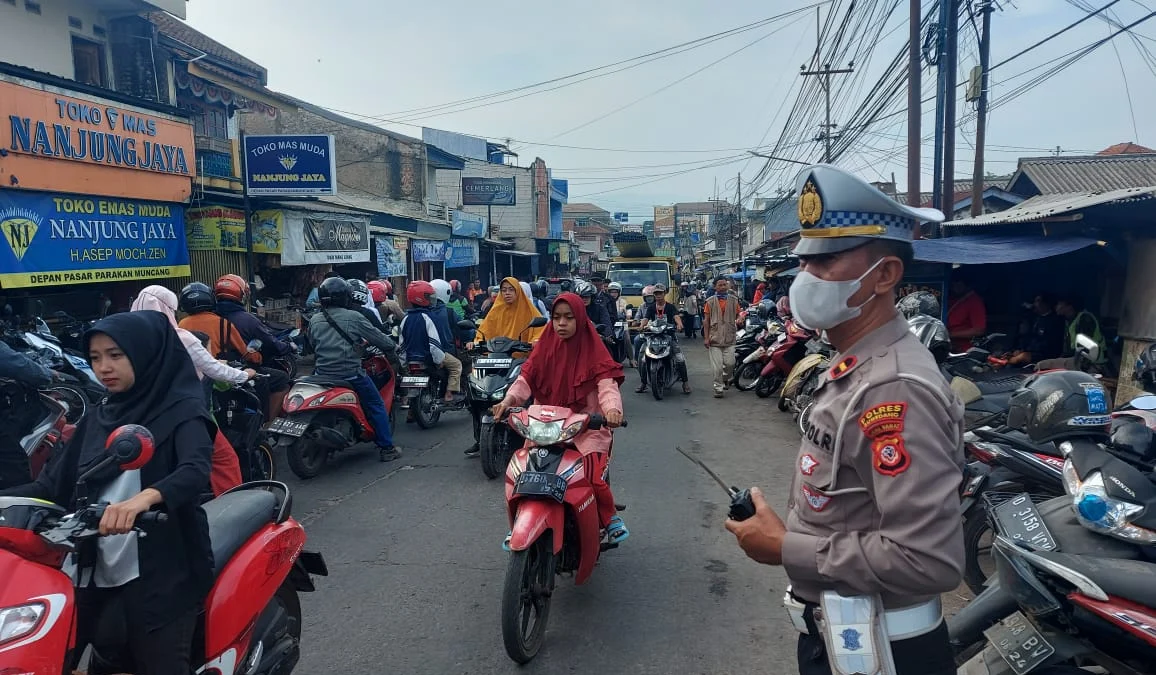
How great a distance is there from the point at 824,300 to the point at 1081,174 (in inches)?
661

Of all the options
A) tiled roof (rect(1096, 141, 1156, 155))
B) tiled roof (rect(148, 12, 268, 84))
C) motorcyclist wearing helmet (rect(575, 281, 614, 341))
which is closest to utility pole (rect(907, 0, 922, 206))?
motorcyclist wearing helmet (rect(575, 281, 614, 341))

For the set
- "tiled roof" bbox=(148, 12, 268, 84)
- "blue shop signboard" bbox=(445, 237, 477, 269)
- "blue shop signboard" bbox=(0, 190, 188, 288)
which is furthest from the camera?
"blue shop signboard" bbox=(445, 237, 477, 269)

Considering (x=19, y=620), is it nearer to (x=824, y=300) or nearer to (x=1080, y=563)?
(x=824, y=300)

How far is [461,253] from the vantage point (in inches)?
955

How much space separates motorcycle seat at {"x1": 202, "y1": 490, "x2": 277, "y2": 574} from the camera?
2.63 m

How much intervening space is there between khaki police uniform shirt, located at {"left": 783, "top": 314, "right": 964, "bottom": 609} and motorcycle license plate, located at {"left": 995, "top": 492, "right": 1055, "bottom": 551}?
1306 millimetres

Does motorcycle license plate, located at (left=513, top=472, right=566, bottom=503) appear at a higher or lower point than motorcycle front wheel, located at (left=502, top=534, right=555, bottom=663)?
higher

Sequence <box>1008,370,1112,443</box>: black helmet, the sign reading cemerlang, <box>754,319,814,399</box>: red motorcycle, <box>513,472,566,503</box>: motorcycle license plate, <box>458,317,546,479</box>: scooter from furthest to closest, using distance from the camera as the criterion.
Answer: the sign reading cemerlang
<box>754,319,814,399</box>: red motorcycle
<box>458,317,546,479</box>: scooter
<box>513,472,566,503</box>: motorcycle license plate
<box>1008,370,1112,443</box>: black helmet

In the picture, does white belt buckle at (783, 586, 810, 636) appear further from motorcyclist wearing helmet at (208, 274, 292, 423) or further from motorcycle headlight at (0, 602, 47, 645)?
motorcyclist wearing helmet at (208, 274, 292, 423)

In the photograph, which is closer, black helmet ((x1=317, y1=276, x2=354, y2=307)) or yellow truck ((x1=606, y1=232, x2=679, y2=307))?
black helmet ((x1=317, y1=276, x2=354, y2=307))

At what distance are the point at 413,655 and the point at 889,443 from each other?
9.10 feet

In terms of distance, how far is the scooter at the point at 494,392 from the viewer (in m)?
6.43

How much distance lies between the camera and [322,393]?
6395mm

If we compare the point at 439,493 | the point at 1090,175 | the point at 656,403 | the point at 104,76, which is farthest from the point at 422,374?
the point at 1090,175
